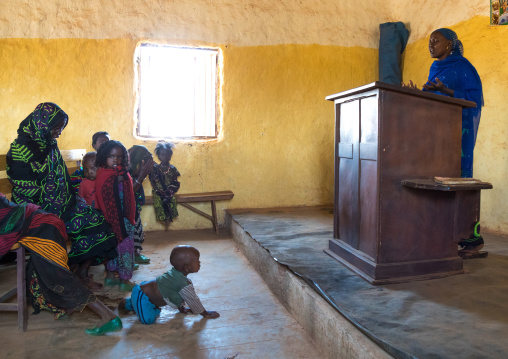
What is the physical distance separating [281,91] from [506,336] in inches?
184

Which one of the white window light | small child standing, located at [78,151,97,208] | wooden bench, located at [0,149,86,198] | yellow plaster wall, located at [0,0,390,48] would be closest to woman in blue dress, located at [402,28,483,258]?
yellow plaster wall, located at [0,0,390,48]

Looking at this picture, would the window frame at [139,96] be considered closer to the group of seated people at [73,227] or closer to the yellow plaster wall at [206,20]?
the yellow plaster wall at [206,20]

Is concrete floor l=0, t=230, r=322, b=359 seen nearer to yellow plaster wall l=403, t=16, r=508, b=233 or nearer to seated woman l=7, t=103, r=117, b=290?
seated woman l=7, t=103, r=117, b=290

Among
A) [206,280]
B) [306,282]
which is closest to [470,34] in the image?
[306,282]

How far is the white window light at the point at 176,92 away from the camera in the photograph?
5.66m

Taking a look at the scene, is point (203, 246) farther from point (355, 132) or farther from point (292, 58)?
point (292, 58)

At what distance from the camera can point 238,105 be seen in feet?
19.4

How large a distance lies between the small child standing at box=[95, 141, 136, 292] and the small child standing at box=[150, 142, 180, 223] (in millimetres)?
1707

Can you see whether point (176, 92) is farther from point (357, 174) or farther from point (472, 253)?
point (472, 253)

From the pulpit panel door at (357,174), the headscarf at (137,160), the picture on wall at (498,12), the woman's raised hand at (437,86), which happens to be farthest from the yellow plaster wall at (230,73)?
the woman's raised hand at (437,86)

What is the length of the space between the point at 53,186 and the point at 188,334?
5.16 feet

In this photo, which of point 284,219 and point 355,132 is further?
point 284,219

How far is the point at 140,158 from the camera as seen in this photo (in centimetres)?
420

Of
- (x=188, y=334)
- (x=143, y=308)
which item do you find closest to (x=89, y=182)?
(x=143, y=308)
